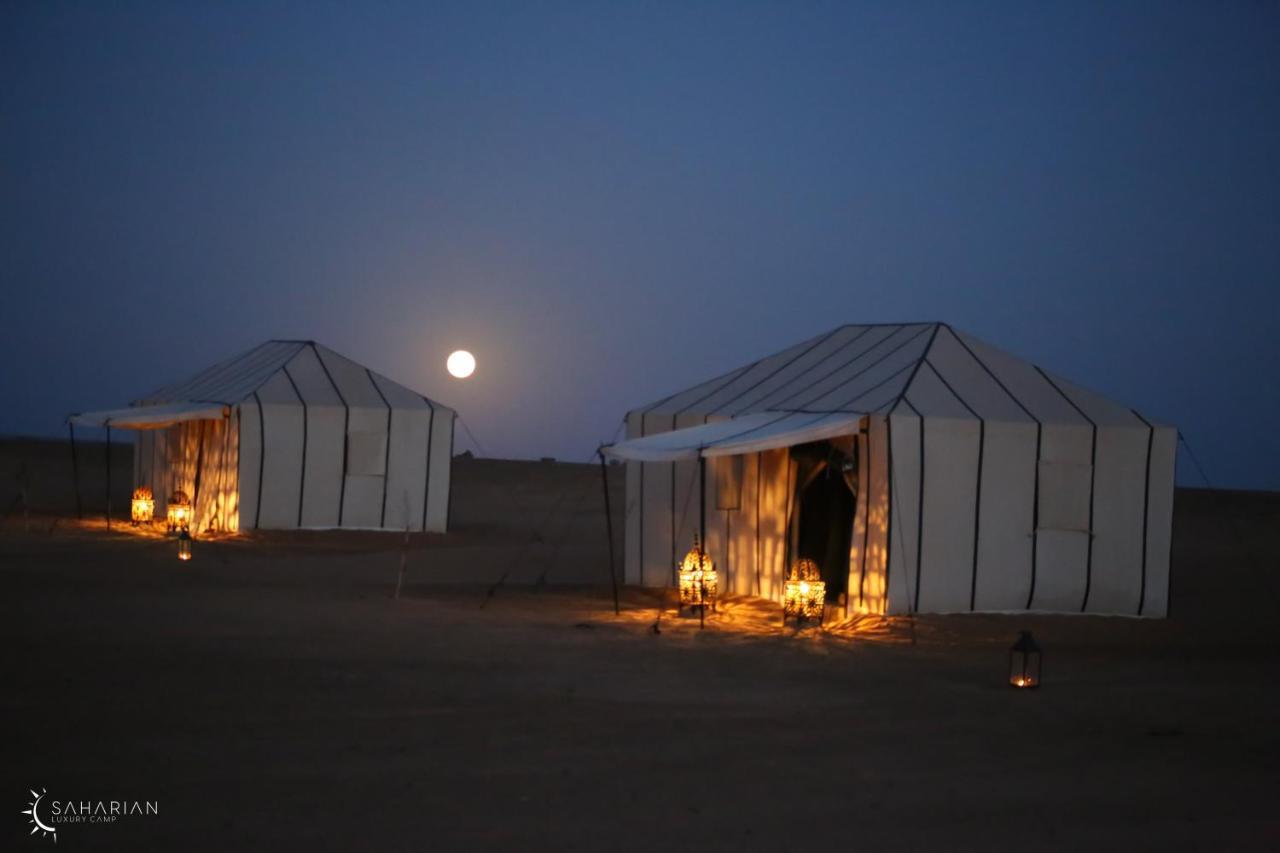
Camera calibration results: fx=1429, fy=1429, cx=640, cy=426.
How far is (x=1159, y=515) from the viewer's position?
11133 mm

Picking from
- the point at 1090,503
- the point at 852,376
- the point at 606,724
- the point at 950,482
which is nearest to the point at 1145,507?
A: the point at 1090,503

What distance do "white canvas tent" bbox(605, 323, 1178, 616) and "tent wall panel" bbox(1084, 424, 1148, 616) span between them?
0.01 metres

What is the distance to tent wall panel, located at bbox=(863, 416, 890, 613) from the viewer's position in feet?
34.0

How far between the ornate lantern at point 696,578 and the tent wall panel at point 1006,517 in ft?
6.64

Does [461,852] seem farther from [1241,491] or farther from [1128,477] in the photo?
[1241,491]

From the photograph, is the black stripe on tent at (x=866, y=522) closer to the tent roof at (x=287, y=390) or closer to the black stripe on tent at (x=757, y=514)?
the black stripe on tent at (x=757, y=514)

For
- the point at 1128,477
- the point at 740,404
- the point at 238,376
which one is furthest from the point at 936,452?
A: the point at 238,376

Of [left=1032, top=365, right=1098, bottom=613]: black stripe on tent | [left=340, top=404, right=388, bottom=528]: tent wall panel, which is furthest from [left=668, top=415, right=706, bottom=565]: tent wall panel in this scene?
[left=340, top=404, right=388, bottom=528]: tent wall panel

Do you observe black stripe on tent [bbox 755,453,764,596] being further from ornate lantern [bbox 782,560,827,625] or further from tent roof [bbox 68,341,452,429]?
tent roof [bbox 68,341,452,429]

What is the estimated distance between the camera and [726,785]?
5277 mm

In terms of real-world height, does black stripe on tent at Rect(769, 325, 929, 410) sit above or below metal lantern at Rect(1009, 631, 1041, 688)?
above

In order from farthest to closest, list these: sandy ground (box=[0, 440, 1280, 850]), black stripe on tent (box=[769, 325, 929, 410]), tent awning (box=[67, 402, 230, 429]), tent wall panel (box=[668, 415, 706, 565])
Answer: tent awning (box=[67, 402, 230, 429])
tent wall panel (box=[668, 415, 706, 565])
black stripe on tent (box=[769, 325, 929, 410])
sandy ground (box=[0, 440, 1280, 850])

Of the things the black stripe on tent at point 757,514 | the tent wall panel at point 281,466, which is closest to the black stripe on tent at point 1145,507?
the black stripe on tent at point 757,514

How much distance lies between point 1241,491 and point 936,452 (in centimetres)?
3019
